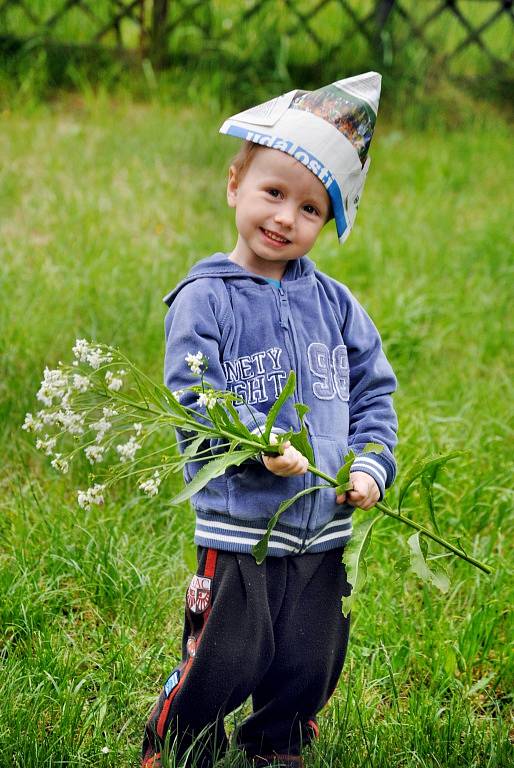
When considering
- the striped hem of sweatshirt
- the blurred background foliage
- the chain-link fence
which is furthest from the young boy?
the chain-link fence

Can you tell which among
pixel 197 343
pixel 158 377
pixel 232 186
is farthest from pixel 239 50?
pixel 197 343

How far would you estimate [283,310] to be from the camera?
7.02 feet

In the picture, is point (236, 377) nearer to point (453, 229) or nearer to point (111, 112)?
point (453, 229)

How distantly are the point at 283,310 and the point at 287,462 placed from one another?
1.24 ft

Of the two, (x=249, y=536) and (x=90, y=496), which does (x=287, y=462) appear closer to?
(x=249, y=536)

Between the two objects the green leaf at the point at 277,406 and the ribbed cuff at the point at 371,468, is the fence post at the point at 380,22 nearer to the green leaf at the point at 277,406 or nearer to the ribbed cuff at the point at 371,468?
the ribbed cuff at the point at 371,468

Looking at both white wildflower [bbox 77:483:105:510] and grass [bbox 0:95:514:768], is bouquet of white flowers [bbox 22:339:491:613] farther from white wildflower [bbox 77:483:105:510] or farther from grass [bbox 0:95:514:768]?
grass [bbox 0:95:514:768]

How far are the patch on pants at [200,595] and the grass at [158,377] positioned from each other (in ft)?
1.14

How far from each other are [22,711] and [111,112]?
14.7 feet

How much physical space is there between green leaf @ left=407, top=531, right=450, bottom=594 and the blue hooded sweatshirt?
0.15 m

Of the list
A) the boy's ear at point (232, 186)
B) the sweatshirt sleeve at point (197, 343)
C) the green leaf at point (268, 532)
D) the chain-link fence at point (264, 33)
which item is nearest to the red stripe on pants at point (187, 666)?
the green leaf at point (268, 532)

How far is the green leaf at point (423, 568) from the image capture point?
2.06 metres

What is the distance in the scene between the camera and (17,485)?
3172mm

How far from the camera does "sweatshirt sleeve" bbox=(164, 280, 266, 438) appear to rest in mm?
2014
